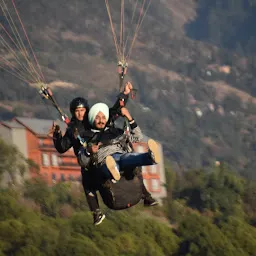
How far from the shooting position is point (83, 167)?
17703 mm

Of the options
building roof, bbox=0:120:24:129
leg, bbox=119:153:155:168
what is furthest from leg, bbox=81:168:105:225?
building roof, bbox=0:120:24:129

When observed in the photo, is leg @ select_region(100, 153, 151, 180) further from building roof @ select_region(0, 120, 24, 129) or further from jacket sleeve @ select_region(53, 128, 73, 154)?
building roof @ select_region(0, 120, 24, 129)

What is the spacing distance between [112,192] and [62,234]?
49519 mm

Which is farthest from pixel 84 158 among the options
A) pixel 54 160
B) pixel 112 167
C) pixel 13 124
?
pixel 54 160

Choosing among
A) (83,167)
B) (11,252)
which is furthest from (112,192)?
(11,252)

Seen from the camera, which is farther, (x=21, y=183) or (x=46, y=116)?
A: (x=46, y=116)

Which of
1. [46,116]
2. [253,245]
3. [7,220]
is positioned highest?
[46,116]

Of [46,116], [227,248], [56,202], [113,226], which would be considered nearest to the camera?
[227,248]

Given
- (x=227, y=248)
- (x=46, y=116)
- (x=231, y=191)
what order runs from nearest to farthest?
(x=227, y=248)
(x=231, y=191)
(x=46, y=116)

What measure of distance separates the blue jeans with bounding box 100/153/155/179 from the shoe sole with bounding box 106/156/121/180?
30 cm

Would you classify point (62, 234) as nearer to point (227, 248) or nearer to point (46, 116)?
point (227, 248)

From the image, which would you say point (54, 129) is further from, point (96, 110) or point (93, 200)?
point (93, 200)

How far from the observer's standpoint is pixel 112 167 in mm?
16797

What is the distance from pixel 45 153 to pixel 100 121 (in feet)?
285
